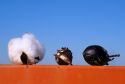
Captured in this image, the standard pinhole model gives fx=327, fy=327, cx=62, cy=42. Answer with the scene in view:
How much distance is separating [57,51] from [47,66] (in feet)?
4.62

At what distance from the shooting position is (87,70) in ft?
13.2

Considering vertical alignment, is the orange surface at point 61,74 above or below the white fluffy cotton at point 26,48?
below

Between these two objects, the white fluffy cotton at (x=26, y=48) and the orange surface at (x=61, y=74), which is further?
the white fluffy cotton at (x=26, y=48)

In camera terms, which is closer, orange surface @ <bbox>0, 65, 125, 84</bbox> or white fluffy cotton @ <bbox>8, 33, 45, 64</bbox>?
orange surface @ <bbox>0, 65, 125, 84</bbox>

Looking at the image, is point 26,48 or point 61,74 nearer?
point 61,74

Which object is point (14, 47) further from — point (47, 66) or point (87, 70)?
point (87, 70)

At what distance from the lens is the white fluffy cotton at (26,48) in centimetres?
532

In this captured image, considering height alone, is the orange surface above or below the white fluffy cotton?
below

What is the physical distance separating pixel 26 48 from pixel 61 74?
1358mm

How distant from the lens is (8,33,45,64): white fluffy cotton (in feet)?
17.5

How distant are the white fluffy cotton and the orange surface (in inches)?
31.0

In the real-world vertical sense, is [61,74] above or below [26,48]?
below

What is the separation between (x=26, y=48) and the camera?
5.34m

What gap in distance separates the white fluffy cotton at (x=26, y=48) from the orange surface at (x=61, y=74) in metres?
0.79
